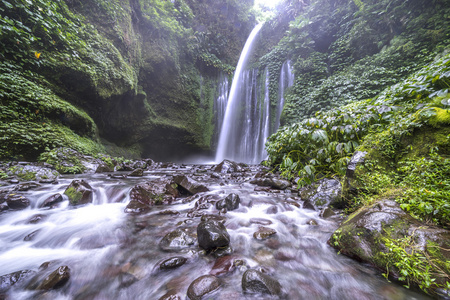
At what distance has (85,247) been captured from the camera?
218cm

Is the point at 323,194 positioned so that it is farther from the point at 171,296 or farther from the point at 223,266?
the point at 171,296

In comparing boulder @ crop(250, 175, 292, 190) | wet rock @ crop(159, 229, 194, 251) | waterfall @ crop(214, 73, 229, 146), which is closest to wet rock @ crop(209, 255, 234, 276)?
wet rock @ crop(159, 229, 194, 251)

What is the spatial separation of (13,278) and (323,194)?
411cm

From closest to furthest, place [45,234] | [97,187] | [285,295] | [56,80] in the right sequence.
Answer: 1. [285,295]
2. [45,234]
3. [97,187]
4. [56,80]

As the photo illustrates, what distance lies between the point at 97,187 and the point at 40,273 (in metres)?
2.70

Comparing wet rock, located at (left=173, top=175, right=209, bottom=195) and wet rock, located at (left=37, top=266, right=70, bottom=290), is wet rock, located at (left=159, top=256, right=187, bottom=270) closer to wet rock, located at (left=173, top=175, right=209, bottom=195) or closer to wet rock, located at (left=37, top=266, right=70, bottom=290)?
wet rock, located at (left=37, top=266, right=70, bottom=290)

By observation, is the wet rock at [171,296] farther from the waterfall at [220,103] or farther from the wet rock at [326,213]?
the waterfall at [220,103]

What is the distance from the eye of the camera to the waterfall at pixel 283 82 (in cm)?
1225

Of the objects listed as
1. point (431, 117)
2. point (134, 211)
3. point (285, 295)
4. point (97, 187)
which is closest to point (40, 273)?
point (134, 211)

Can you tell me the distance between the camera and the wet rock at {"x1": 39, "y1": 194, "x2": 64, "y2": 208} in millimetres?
3182

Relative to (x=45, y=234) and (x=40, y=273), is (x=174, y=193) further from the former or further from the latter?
(x=40, y=273)

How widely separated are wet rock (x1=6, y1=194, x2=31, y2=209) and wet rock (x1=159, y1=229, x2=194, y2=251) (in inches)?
115

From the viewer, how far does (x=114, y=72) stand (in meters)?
8.52

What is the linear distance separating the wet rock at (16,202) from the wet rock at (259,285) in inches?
161
